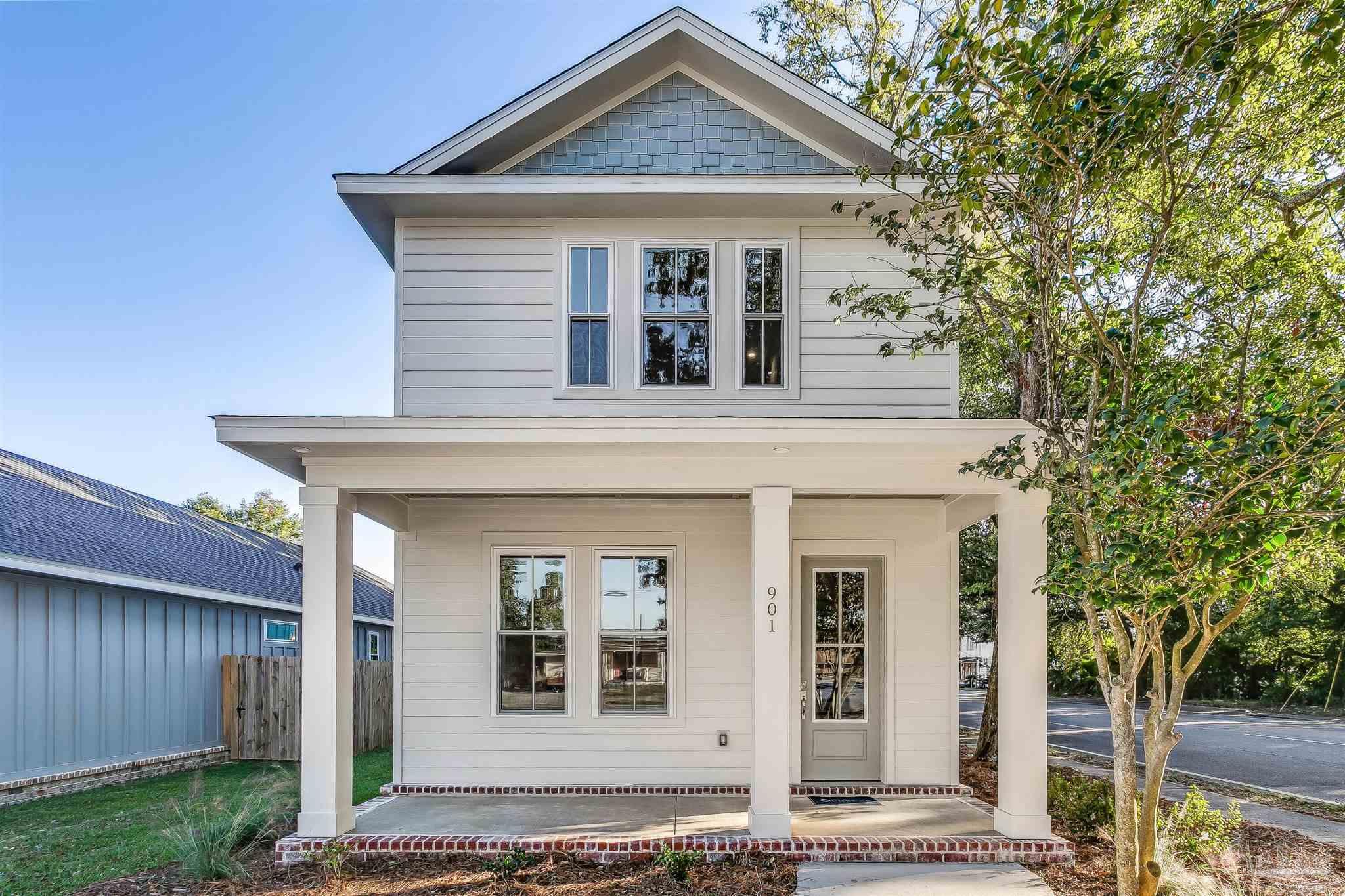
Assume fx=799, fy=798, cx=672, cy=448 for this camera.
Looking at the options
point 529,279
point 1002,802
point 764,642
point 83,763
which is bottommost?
point 83,763

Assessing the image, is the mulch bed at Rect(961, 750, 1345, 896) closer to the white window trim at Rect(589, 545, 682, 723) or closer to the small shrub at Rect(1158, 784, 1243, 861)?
the small shrub at Rect(1158, 784, 1243, 861)

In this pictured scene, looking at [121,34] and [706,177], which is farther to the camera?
[121,34]

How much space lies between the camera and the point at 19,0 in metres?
11.9

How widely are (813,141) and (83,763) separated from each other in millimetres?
10498

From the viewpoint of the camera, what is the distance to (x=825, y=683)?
7867 mm

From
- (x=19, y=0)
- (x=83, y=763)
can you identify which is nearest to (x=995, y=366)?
(x=83, y=763)

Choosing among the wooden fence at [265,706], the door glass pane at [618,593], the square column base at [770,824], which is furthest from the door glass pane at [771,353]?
the wooden fence at [265,706]

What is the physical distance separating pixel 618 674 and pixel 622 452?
272cm

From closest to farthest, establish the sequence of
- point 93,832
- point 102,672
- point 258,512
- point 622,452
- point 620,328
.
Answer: point 622,452 → point 93,832 → point 620,328 → point 102,672 → point 258,512

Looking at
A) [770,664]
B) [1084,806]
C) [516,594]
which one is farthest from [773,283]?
[1084,806]

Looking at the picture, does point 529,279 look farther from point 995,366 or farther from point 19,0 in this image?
point 19,0

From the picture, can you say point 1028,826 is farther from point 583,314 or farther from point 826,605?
point 583,314

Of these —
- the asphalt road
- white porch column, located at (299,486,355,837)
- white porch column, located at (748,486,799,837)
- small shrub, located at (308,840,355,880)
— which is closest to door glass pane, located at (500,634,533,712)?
white porch column, located at (299,486,355,837)

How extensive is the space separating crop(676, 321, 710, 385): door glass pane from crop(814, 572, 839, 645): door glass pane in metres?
2.32
